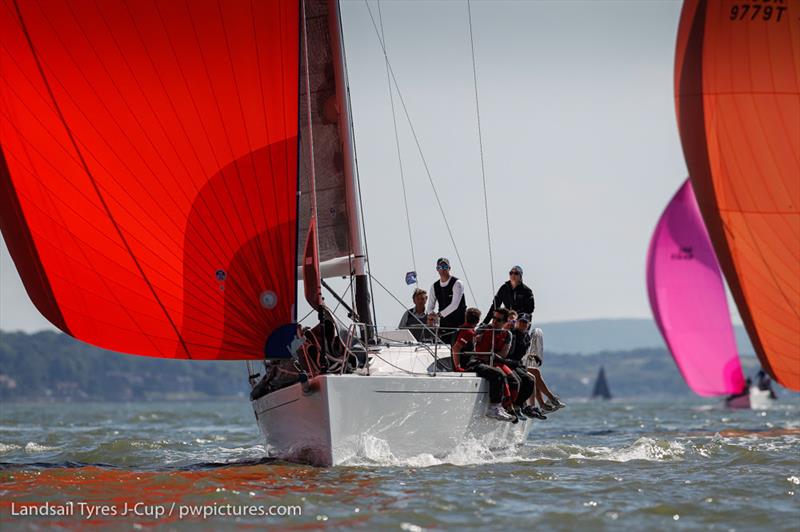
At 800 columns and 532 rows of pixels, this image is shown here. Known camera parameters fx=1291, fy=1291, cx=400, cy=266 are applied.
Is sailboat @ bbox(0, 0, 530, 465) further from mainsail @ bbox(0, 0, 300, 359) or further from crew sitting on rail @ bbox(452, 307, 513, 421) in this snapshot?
crew sitting on rail @ bbox(452, 307, 513, 421)

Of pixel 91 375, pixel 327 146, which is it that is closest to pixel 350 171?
pixel 327 146

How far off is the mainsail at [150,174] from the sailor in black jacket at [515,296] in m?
3.04

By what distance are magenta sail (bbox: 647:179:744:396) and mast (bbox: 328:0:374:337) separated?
81.6 ft

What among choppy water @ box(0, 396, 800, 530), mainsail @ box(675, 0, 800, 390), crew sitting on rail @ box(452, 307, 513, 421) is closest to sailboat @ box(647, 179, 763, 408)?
mainsail @ box(675, 0, 800, 390)

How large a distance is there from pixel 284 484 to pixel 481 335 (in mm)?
3184

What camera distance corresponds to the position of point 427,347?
541 inches

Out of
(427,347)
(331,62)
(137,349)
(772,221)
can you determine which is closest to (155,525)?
(137,349)

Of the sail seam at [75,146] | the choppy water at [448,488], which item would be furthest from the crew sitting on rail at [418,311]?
the sail seam at [75,146]

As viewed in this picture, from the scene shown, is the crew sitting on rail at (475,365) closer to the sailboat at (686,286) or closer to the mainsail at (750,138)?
the mainsail at (750,138)

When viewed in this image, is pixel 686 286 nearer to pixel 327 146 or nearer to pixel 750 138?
pixel 750 138

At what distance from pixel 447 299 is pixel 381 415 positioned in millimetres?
2785

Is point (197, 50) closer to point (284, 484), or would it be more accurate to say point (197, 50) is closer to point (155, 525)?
point (284, 484)

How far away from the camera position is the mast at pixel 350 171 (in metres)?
14.9

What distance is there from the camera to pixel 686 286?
39.2 m
